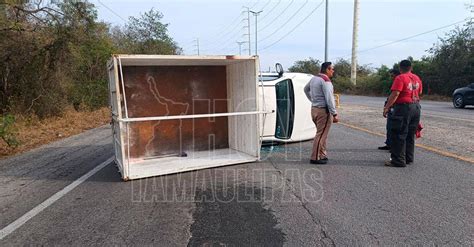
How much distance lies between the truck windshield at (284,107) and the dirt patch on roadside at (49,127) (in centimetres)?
634

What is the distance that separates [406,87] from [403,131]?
0.74 m

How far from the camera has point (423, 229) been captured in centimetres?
388

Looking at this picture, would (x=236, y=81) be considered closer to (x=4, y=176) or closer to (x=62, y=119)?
(x=4, y=176)

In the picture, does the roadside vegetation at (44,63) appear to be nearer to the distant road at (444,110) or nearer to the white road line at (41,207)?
the white road line at (41,207)

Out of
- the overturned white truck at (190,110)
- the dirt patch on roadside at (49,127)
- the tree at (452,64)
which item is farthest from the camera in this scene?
the tree at (452,64)

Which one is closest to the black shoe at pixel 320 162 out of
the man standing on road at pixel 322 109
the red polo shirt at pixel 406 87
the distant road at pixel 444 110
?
the man standing on road at pixel 322 109

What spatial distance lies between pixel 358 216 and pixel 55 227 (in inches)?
131

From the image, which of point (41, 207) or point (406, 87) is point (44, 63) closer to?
point (41, 207)

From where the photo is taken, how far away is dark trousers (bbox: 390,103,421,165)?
6430 millimetres

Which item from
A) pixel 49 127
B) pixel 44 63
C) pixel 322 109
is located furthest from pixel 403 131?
pixel 44 63

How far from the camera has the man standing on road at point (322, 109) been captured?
270 inches

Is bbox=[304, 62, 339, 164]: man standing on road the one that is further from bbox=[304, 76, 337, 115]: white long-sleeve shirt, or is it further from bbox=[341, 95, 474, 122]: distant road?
bbox=[341, 95, 474, 122]: distant road

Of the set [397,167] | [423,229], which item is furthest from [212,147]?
[423,229]

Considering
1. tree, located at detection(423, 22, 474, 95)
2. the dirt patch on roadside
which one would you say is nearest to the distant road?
tree, located at detection(423, 22, 474, 95)
